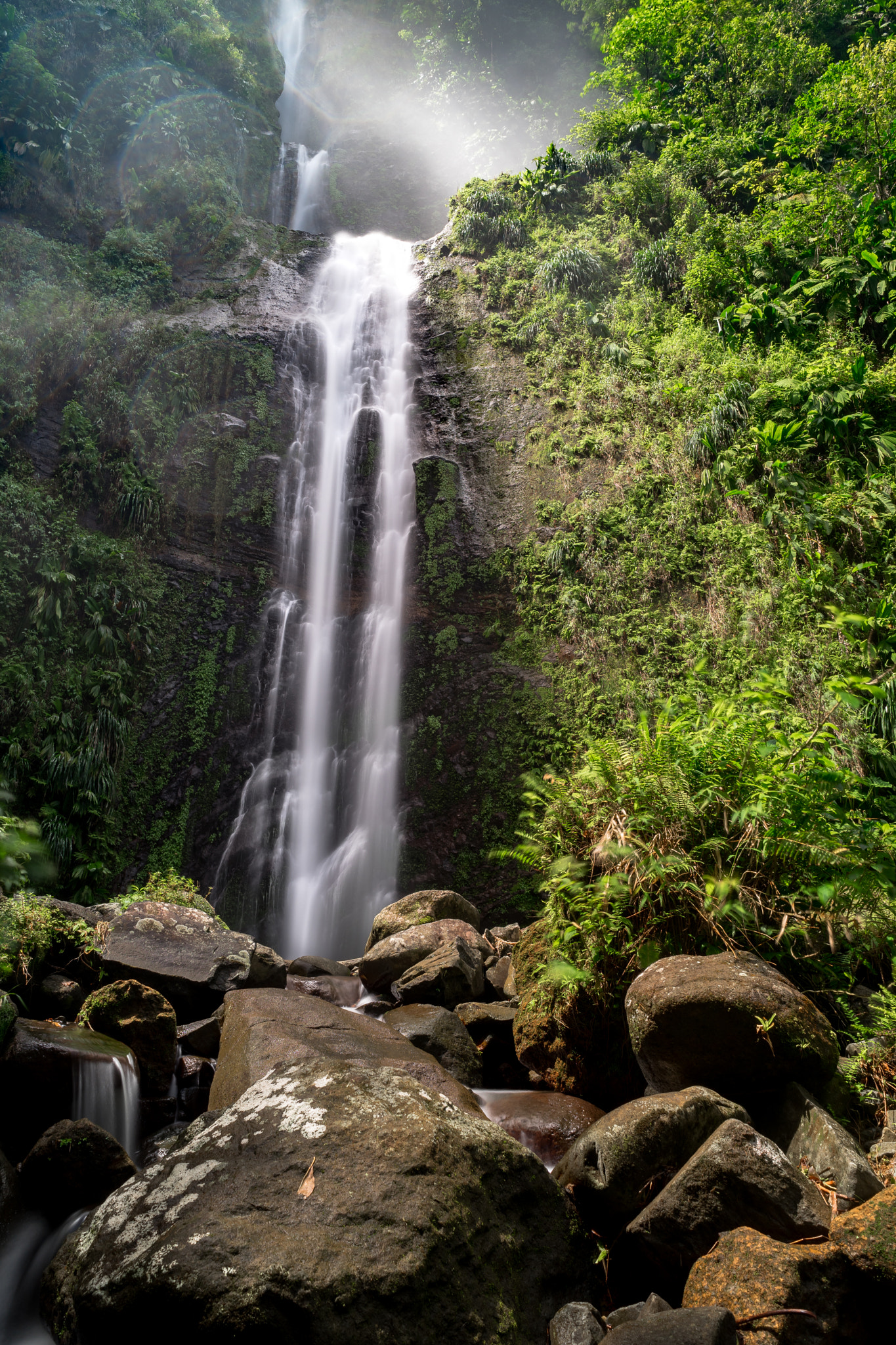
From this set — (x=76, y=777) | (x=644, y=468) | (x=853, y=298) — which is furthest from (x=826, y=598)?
(x=76, y=777)

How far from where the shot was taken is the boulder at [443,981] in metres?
6.11

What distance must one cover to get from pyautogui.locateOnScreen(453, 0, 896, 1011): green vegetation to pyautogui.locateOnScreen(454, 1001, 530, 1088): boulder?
3.60ft

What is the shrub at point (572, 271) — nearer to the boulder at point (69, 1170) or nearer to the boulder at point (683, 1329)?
the boulder at point (69, 1170)

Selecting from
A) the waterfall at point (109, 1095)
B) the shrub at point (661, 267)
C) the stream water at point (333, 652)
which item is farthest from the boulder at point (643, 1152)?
the shrub at point (661, 267)

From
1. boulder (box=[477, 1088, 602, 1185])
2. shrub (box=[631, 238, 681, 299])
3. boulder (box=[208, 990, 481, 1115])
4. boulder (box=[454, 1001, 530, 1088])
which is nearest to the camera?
boulder (box=[208, 990, 481, 1115])

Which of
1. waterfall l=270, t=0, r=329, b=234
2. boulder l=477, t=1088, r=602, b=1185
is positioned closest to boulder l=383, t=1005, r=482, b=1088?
boulder l=477, t=1088, r=602, b=1185

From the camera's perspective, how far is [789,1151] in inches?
122

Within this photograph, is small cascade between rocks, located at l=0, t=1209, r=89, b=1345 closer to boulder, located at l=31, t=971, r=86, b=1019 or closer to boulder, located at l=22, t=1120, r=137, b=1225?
boulder, located at l=22, t=1120, r=137, b=1225

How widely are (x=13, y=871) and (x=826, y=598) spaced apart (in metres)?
8.91

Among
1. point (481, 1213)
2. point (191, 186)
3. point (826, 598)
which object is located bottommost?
point (481, 1213)

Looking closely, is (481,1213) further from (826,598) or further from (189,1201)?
(826,598)

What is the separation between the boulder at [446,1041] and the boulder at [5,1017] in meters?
2.44

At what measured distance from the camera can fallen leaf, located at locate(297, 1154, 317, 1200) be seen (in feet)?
8.07

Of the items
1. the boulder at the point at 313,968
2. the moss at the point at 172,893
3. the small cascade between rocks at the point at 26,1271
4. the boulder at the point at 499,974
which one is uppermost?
the moss at the point at 172,893
